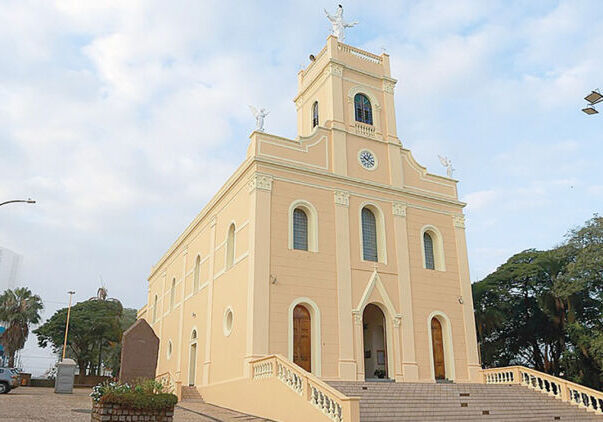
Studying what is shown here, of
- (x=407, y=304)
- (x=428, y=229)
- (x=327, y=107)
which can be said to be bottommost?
(x=407, y=304)

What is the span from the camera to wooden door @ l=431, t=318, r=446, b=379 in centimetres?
2250

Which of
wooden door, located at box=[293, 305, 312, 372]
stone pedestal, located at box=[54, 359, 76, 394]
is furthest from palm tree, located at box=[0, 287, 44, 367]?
wooden door, located at box=[293, 305, 312, 372]

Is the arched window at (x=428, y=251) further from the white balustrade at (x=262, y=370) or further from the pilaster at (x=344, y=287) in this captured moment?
the white balustrade at (x=262, y=370)

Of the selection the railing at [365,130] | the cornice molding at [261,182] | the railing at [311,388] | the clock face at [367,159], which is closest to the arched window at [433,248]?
the clock face at [367,159]

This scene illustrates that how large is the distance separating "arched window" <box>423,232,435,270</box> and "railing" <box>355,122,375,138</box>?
5278mm

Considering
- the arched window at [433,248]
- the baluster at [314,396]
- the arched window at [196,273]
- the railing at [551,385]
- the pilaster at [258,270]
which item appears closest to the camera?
the baluster at [314,396]

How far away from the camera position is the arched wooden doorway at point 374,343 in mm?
22391

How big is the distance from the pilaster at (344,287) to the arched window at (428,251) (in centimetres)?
463

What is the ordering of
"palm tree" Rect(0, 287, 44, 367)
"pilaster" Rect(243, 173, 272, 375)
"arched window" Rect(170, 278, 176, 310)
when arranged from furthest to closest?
"palm tree" Rect(0, 287, 44, 367), "arched window" Rect(170, 278, 176, 310), "pilaster" Rect(243, 173, 272, 375)

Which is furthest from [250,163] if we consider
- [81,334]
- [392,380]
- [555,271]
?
[81,334]

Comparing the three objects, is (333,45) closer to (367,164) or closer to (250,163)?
(367,164)

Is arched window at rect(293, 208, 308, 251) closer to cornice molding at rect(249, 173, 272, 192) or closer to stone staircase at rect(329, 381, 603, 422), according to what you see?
cornice molding at rect(249, 173, 272, 192)

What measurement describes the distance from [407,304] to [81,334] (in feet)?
117

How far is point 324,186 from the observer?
22500mm
